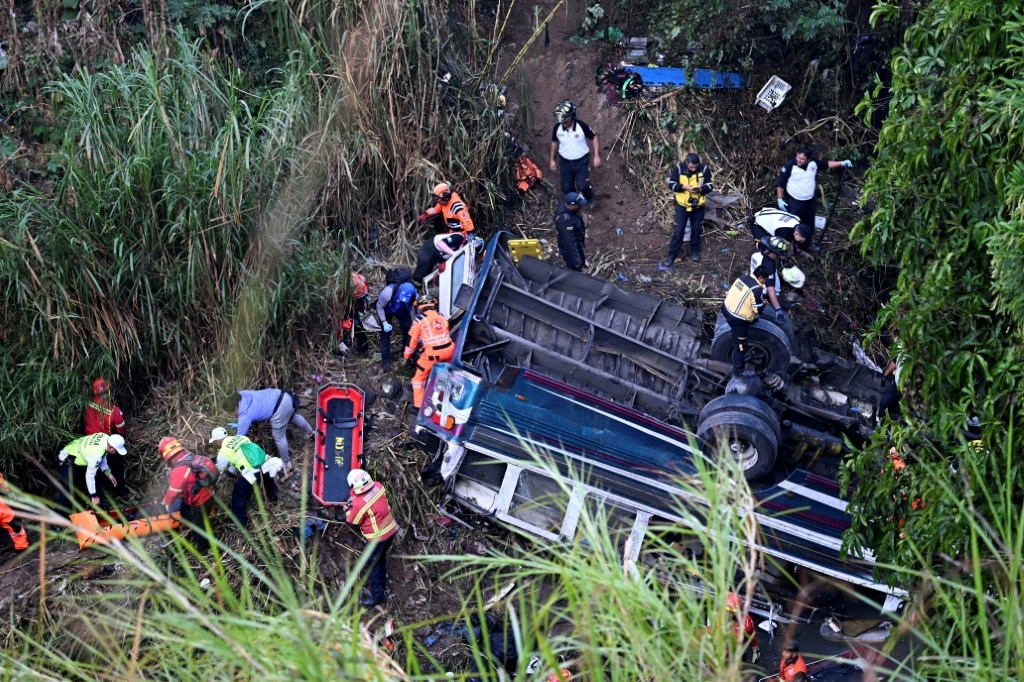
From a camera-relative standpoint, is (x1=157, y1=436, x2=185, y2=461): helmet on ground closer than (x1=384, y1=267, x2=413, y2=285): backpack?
Yes

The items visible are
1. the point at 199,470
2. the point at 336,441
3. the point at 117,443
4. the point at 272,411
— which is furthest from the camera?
the point at 336,441

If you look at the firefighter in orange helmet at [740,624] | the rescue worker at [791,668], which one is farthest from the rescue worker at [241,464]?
the rescue worker at [791,668]

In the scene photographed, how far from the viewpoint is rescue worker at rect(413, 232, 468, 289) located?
362 inches

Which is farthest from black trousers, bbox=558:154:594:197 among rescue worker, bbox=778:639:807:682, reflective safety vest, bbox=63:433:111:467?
rescue worker, bbox=778:639:807:682

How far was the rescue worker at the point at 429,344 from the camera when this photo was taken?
8.05 m

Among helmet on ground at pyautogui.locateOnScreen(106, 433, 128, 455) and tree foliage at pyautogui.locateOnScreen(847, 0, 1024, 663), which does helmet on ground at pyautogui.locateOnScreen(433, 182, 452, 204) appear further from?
tree foliage at pyautogui.locateOnScreen(847, 0, 1024, 663)

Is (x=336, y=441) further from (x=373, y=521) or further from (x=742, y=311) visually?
(x=742, y=311)

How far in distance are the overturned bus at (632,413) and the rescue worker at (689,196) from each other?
5.94ft

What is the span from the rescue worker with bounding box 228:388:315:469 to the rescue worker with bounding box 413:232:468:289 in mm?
1938


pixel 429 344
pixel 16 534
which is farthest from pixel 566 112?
pixel 16 534

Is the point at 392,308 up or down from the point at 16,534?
up

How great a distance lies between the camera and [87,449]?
7.43 metres

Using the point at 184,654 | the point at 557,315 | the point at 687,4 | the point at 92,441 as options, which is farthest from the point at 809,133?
the point at 184,654

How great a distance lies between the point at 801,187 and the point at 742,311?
291 centimetres
